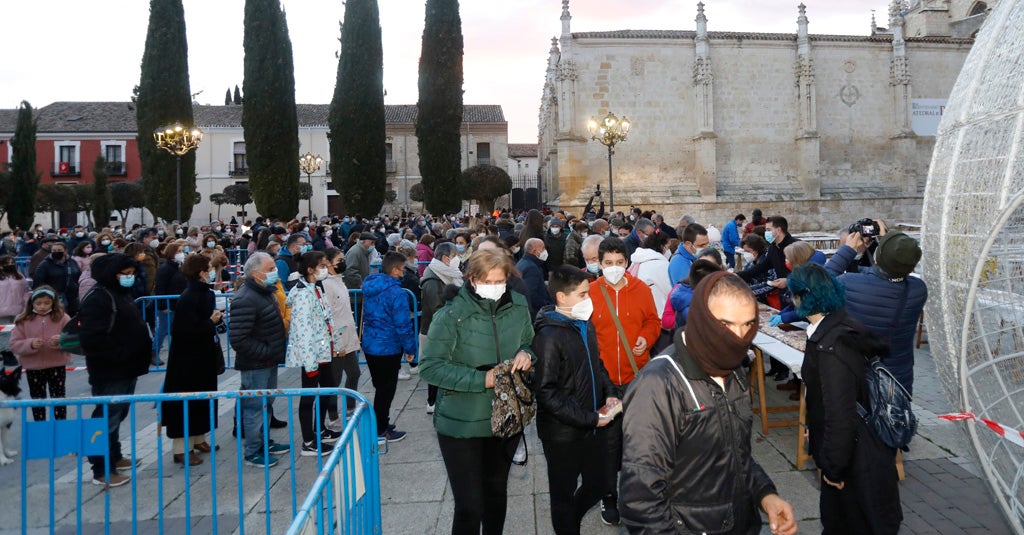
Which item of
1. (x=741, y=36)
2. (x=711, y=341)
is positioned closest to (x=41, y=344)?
(x=711, y=341)

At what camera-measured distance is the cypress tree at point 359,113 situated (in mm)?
26422

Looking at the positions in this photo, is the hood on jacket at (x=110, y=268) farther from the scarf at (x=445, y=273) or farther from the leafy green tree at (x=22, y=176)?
the leafy green tree at (x=22, y=176)

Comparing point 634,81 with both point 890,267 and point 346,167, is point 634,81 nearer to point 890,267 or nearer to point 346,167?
point 346,167

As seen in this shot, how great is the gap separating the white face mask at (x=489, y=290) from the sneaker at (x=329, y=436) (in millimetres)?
2797

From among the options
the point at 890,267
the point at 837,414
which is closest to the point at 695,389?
the point at 837,414

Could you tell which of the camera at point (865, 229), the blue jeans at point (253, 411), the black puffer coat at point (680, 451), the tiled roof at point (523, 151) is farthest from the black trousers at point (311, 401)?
the tiled roof at point (523, 151)

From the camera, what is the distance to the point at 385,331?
5270 mm

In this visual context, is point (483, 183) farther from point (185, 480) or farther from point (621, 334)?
point (185, 480)

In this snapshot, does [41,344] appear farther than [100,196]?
Answer: No

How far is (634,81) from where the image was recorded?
2602 centimetres

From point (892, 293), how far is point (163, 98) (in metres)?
28.4

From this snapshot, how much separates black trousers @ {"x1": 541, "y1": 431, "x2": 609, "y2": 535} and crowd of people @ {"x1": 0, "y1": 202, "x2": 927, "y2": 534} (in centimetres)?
1

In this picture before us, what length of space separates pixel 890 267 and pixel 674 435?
2.50 meters

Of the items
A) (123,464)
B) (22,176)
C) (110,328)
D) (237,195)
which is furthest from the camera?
(237,195)
